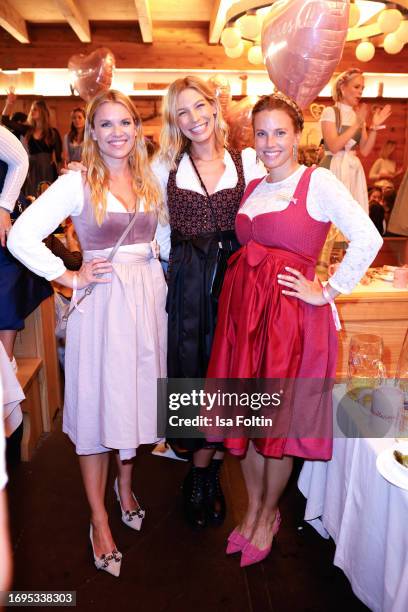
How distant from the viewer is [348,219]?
1484 mm

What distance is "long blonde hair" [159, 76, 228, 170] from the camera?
5.77 feet

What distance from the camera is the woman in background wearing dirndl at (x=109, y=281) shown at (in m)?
1.58

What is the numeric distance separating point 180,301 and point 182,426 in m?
0.48

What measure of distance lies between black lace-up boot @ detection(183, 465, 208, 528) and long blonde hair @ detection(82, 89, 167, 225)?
102cm

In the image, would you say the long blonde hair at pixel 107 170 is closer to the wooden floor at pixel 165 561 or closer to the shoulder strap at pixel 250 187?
the shoulder strap at pixel 250 187

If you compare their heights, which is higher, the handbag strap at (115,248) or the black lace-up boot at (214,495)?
the handbag strap at (115,248)

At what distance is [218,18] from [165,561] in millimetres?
4441

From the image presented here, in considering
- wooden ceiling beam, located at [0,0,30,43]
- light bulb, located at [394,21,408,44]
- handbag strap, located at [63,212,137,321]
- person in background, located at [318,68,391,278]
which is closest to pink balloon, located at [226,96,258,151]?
person in background, located at [318,68,391,278]

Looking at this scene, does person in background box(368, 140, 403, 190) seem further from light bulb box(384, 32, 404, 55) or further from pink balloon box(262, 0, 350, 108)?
pink balloon box(262, 0, 350, 108)

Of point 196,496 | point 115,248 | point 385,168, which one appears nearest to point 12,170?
point 115,248

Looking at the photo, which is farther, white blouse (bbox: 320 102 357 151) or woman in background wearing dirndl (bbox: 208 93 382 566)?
white blouse (bbox: 320 102 357 151)

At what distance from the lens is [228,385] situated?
168cm

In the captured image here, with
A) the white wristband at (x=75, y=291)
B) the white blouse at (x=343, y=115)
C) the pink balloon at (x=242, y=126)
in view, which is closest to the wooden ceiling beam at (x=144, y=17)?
the pink balloon at (x=242, y=126)

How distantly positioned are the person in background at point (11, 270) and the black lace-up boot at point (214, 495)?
38.6 inches
